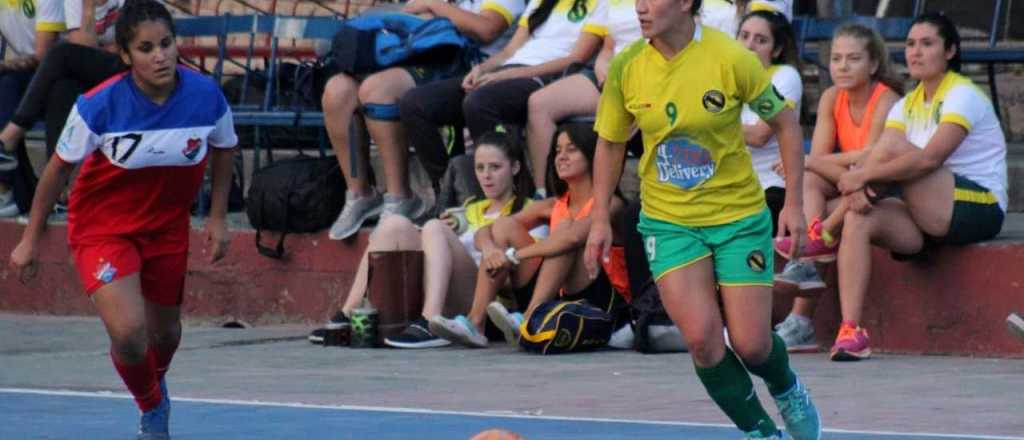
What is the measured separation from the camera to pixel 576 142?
11.0m

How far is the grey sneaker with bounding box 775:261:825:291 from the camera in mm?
10508

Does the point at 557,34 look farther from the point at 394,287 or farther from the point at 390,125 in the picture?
the point at 394,287

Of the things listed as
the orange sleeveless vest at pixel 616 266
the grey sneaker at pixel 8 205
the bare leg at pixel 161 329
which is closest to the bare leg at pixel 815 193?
the orange sleeveless vest at pixel 616 266

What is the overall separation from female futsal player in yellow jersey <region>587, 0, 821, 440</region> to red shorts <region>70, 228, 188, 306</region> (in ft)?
5.99

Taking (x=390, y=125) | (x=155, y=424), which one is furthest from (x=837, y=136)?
(x=155, y=424)

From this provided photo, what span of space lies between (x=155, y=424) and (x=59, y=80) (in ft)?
17.9

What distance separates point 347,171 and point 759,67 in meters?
5.29

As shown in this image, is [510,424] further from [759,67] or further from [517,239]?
[517,239]

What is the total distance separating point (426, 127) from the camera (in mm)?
12070

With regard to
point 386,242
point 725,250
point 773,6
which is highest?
point 773,6

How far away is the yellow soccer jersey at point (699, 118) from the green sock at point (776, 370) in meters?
0.48

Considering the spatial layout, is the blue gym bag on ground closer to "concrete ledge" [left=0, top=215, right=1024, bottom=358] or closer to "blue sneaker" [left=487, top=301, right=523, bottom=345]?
"concrete ledge" [left=0, top=215, right=1024, bottom=358]

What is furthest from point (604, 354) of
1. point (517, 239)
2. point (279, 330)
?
point (279, 330)

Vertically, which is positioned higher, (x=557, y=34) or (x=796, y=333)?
(x=557, y=34)
